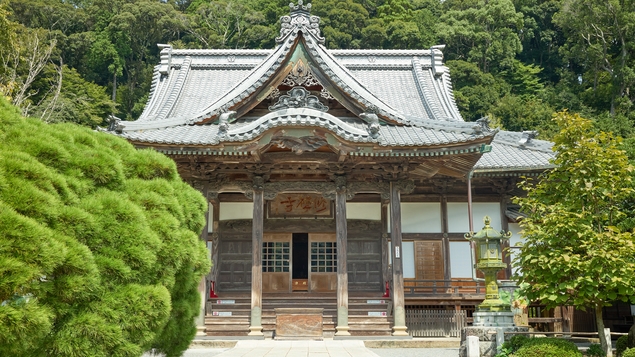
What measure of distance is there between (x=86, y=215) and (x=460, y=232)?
1417cm

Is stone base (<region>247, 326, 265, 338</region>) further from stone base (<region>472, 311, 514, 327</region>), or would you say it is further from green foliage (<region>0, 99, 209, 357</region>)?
green foliage (<region>0, 99, 209, 357</region>)

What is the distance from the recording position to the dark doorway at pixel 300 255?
18.0m

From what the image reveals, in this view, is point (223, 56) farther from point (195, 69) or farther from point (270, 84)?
point (270, 84)

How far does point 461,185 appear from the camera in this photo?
1797 cm

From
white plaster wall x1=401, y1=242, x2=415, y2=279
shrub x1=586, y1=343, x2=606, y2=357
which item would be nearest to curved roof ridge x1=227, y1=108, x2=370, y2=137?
white plaster wall x1=401, y1=242, x2=415, y2=279

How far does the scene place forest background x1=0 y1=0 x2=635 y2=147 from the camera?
140 ft

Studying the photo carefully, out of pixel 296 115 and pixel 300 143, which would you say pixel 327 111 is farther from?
pixel 296 115

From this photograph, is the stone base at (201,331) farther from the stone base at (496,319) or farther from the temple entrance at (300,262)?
the stone base at (496,319)

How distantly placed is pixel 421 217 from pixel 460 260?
1.80 m

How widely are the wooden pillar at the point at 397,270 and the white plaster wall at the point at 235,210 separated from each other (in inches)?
190

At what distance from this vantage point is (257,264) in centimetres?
1512

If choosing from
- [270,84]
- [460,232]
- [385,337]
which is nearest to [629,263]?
[385,337]

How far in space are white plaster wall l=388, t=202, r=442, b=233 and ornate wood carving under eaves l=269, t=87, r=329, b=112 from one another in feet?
14.3

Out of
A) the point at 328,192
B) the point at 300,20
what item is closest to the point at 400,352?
the point at 328,192
